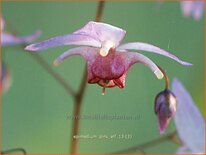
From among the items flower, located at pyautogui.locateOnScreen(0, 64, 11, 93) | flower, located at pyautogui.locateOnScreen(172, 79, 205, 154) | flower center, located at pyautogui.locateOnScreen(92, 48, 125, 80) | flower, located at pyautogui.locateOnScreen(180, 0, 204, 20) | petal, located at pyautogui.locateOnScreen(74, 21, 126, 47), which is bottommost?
flower, located at pyautogui.locateOnScreen(172, 79, 205, 154)

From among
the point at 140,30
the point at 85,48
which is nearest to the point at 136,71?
the point at 140,30

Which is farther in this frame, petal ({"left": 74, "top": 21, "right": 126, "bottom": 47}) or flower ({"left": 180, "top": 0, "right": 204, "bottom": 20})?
flower ({"left": 180, "top": 0, "right": 204, "bottom": 20})

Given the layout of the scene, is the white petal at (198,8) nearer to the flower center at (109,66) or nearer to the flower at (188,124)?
the flower at (188,124)

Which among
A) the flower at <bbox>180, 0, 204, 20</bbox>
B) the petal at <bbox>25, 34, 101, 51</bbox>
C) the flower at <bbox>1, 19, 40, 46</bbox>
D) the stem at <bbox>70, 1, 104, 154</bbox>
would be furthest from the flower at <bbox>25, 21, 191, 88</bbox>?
the flower at <bbox>180, 0, 204, 20</bbox>

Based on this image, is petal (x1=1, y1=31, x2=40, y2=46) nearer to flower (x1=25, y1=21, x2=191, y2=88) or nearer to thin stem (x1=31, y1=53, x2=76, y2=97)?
thin stem (x1=31, y1=53, x2=76, y2=97)

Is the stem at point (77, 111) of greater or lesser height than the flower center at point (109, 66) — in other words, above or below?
below

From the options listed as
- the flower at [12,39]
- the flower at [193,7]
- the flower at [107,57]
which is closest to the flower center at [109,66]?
the flower at [107,57]
